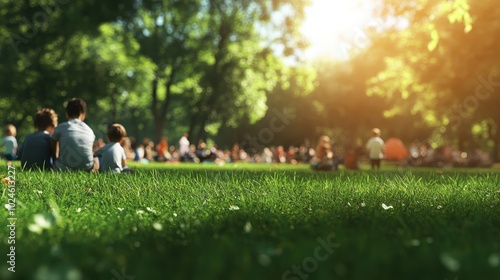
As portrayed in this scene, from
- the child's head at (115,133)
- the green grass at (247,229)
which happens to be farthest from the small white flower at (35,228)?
the child's head at (115,133)

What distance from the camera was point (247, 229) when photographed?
466cm

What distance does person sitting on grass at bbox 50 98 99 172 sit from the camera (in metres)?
10.1

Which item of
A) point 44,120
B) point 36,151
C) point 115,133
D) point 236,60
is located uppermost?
point 236,60

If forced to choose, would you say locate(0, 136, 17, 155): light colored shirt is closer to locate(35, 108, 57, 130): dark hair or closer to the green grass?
locate(35, 108, 57, 130): dark hair

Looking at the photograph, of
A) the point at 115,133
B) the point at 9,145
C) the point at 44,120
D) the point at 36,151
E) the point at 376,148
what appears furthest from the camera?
the point at 376,148

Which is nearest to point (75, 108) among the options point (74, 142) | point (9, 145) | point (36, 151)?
point (74, 142)

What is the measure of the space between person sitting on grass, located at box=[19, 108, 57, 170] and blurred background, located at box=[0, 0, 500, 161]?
1133cm

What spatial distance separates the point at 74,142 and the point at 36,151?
3.76 feet

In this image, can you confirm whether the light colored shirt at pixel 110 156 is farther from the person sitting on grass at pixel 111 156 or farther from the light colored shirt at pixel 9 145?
the light colored shirt at pixel 9 145

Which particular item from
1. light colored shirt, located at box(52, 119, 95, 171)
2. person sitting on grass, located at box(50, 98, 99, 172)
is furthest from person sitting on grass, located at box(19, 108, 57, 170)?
light colored shirt, located at box(52, 119, 95, 171)

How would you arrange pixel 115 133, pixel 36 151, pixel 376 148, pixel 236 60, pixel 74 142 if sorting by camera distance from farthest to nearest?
pixel 236 60 < pixel 376 148 < pixel 115 133 < pixel 36 151 < pixel 74 142

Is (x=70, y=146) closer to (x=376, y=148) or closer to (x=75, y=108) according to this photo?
(x=75, y=108)

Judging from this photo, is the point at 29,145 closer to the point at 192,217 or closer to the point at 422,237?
the point at 192,217

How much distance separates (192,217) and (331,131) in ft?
238
